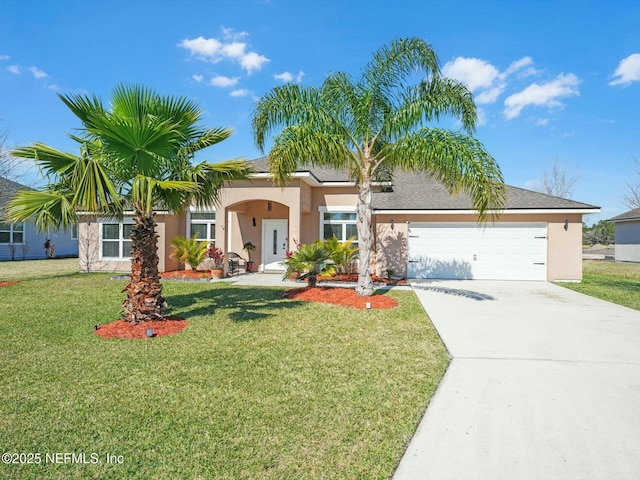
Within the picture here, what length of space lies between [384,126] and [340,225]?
7.03 meters

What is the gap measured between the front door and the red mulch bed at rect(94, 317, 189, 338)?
32.6ft

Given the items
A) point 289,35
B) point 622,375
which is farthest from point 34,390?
point 289,35

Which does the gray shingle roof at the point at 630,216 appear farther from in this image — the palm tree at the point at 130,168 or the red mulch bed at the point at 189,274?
the palm tree at the point at 130,168

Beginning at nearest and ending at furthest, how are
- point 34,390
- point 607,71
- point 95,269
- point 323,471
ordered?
point 323,471 < point 34,390 < point 607,71 < point 95,269

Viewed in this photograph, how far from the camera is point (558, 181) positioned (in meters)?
36.0

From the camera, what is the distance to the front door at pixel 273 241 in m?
17.1

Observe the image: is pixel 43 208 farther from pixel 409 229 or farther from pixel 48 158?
pixel 409 229

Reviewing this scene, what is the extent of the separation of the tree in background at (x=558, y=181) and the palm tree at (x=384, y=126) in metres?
33.0

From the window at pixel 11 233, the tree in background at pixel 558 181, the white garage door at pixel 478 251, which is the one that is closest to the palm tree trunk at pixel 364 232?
the white garage door at pixel 478 251

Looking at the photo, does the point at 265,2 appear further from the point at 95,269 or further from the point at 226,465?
the point at 95,269

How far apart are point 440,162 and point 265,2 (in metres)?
7.63

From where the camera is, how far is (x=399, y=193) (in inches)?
656

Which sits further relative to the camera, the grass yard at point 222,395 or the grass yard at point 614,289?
the grass yard at point 614,289

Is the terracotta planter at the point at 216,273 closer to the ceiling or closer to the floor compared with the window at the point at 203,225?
closer to the floor
